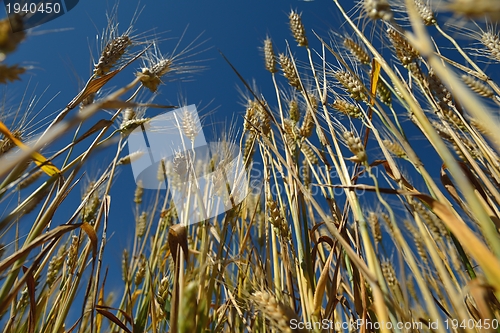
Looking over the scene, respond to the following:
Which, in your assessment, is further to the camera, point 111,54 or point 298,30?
point 298,30

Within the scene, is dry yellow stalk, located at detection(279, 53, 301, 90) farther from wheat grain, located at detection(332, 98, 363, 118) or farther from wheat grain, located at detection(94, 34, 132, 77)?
wheat grain, located at detection(94, 34, 132, 77)

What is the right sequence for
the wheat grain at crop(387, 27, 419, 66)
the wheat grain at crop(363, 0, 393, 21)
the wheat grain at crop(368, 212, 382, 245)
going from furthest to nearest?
the wheat grain at crop(368, 212, 382, 245), the wheat grain at crop(387, 27, 419, 66), the wheat grain at crop(363, 0, 393, 21)

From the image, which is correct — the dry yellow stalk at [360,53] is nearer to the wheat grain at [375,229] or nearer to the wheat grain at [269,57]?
the wheat grain at [269,57]

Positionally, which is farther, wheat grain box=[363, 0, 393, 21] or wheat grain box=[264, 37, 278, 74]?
wheat grain box=[264, 37, 278, 74]

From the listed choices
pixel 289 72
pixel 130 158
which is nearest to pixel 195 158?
pixel 130 158

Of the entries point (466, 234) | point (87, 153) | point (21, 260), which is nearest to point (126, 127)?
point (87, 153)

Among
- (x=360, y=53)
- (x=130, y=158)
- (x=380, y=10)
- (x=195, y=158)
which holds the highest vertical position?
(x=360, y=53)

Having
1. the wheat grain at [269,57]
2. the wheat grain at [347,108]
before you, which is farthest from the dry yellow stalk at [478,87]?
the wheat grain at [269,57]

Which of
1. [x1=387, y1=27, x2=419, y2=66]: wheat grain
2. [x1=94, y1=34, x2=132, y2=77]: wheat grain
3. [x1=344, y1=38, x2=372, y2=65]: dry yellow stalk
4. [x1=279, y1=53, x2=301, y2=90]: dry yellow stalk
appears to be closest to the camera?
[x1=94, y1=34, x2=132, y2=77]: wheat grain

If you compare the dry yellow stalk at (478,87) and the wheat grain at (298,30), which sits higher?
the wheat grain at (298,30)

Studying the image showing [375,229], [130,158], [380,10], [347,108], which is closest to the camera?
[380,10]

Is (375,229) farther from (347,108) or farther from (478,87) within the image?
(347,108)

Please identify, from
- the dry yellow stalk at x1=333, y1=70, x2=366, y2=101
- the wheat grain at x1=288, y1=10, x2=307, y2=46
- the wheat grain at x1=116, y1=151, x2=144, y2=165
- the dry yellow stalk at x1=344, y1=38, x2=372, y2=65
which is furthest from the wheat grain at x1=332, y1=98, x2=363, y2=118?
the wheat grain at x1=116, y1=151, x2=144, y2=165

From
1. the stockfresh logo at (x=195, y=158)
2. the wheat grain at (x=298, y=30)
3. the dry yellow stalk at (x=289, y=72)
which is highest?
the wheat grain at (x=298, y=30)
